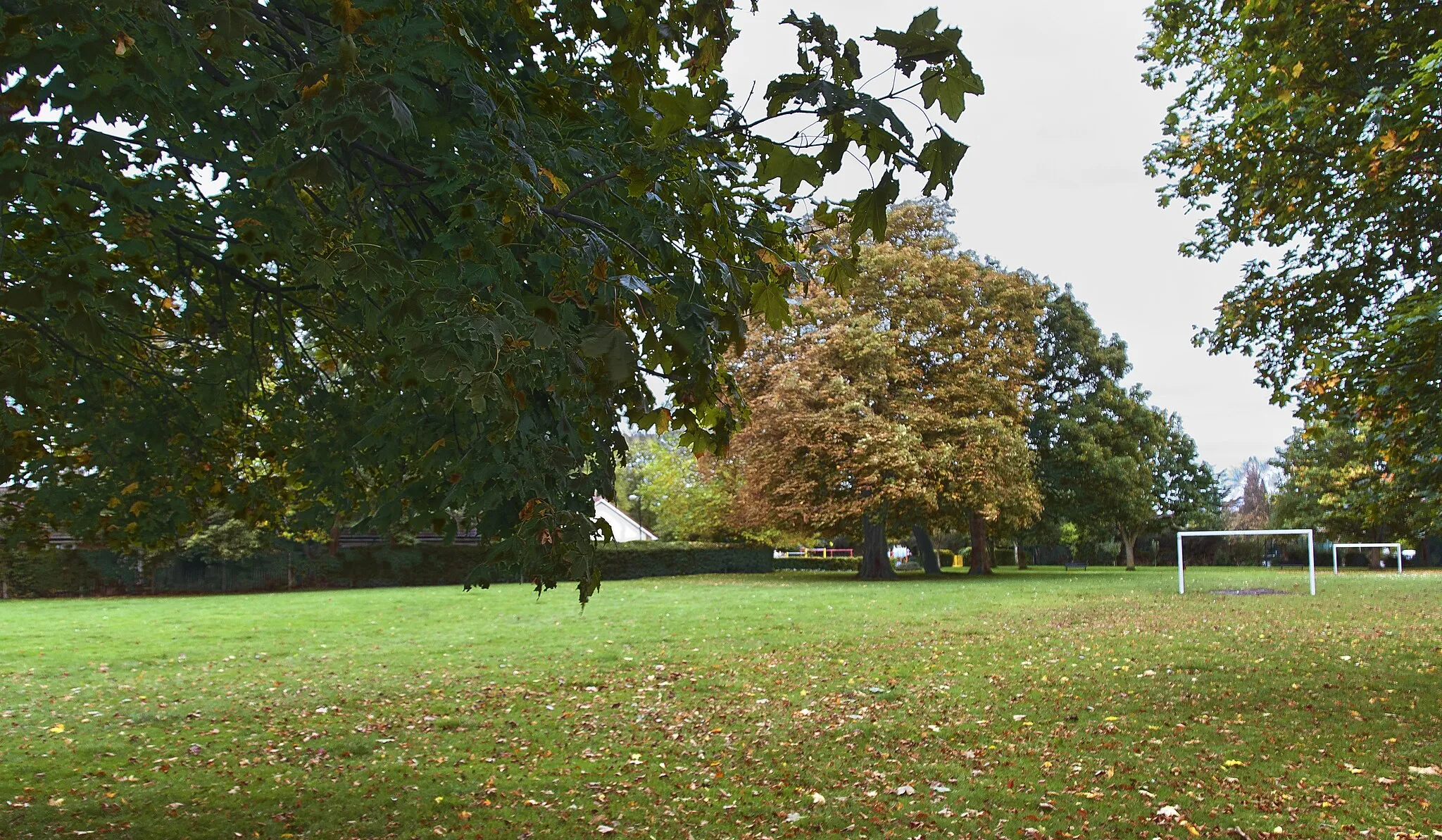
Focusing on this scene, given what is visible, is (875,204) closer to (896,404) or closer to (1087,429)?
(896,404)

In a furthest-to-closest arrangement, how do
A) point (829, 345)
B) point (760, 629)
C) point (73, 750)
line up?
point (829, 345) < point (760, 629) < point (73, 750)

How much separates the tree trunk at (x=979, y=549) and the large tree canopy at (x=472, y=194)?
107 feet

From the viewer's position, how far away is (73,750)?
24.7ft

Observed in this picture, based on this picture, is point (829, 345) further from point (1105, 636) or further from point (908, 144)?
point (908, 144)

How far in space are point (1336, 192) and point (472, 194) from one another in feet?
31.1

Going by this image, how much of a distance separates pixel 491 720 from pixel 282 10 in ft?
22.4

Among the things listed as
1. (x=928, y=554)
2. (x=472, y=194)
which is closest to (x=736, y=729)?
(x=472, y=194)

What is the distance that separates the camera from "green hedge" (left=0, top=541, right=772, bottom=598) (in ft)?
83.6

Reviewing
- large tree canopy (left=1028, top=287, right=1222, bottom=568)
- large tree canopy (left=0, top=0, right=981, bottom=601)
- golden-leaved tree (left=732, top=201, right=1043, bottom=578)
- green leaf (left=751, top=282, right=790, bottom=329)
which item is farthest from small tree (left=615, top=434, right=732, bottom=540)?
green leaf (left=751, top=282, right=790, bottom=329)

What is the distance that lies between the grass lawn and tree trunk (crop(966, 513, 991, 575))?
65.0ft

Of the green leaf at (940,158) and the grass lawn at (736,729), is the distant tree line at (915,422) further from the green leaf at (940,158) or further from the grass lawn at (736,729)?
the green leaf at (940,158)

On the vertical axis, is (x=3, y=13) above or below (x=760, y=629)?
above

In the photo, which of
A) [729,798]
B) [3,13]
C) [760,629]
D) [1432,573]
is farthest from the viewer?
[1432,573]

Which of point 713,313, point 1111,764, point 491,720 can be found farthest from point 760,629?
point 713,313
